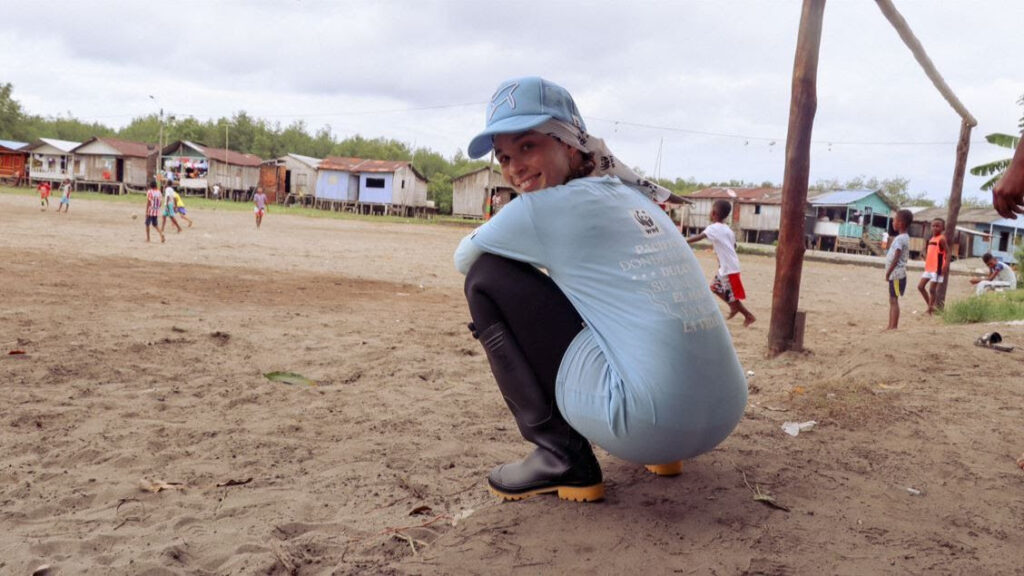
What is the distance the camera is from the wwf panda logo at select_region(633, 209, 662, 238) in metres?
2.20

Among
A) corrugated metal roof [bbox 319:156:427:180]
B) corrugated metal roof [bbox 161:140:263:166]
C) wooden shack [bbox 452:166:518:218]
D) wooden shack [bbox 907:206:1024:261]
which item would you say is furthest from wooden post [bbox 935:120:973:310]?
corrugated metal roof [bbox 161:140:263:166]

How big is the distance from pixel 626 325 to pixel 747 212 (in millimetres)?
46259

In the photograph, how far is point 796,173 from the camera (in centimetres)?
562

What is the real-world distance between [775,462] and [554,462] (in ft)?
3.31

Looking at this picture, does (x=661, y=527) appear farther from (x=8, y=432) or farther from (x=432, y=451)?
(x=8, y=432)

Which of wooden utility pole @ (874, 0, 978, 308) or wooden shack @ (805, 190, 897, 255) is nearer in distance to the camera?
wooden utility pole @ (874, 0, 978, 308)

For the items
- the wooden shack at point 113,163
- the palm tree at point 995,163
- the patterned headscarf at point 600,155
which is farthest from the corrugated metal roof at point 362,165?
the patterned headscarf at point 600,155

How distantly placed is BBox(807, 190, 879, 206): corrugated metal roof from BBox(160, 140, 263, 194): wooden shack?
3753 centimetres

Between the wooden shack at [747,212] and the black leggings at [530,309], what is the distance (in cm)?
4330

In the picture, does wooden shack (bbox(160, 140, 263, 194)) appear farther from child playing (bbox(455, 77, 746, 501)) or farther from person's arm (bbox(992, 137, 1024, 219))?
person's arm (bbox(992, 137, 1024, 219))

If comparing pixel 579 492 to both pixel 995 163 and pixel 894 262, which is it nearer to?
pixel 894 262

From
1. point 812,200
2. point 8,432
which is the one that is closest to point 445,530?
point 8,432

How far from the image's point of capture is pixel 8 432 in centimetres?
328

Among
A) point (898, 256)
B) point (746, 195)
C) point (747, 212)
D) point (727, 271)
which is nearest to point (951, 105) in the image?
point (898, 256)
